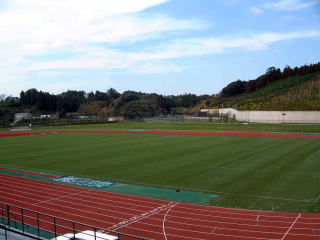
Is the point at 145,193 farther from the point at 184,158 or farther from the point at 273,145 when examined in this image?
the point at 273,145

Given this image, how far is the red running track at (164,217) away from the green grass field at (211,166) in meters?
1.47

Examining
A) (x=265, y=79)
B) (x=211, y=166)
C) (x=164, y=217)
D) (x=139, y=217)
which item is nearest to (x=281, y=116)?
(x=211, y=166)

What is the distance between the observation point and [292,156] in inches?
1161

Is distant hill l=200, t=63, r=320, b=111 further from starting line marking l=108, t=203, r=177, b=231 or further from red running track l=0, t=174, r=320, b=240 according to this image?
starting line marking l=108, t=203, r=177, b=231

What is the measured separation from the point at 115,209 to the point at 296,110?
7073 cm

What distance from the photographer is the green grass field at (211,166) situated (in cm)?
1812

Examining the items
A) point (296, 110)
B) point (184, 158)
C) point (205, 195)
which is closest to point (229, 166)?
point (184, 158)

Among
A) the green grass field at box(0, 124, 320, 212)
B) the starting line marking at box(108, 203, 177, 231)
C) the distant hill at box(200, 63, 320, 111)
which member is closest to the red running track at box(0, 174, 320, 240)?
the starting line marking at box(108, 203, 177, 231)

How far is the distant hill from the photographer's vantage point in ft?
292

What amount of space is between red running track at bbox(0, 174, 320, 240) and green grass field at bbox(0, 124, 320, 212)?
1.47 m

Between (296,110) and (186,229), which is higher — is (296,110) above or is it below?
above

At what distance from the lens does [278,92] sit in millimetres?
112125

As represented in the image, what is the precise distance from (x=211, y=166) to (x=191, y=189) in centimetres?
653

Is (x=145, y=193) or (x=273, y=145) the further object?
(x=273, y=145)
